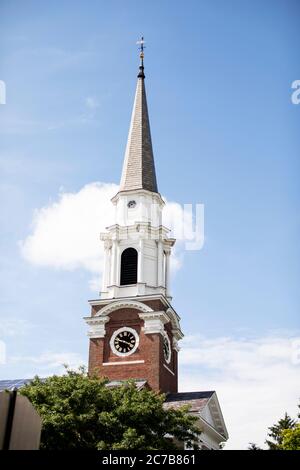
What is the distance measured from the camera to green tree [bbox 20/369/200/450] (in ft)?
82.6

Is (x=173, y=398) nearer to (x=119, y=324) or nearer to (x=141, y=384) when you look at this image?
(x=141, y=384)

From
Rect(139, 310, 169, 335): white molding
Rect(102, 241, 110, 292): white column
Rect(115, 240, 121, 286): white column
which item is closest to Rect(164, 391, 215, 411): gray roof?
Rect(139, 310, 169, 335): white molding

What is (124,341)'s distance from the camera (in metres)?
40.9

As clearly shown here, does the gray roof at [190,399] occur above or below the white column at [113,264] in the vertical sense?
below

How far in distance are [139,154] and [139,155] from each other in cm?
11

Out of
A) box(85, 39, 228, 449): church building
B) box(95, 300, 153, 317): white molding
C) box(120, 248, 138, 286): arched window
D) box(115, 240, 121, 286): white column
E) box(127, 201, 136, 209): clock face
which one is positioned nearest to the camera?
box(85, 39, 228, 449): church building

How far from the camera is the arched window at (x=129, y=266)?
4359cm

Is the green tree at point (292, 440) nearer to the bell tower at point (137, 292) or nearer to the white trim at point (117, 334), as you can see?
the bell tower at point (137, 292)

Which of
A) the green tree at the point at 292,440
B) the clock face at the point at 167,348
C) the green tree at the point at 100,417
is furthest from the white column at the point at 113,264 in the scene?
the green tree at the point at 292,440

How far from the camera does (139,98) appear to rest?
2104 inches

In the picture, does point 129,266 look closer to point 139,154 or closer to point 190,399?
point 139,154

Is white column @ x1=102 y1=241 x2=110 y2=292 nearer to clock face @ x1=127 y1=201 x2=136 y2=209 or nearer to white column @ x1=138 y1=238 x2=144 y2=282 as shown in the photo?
white column @ x1=138 y1=238 x2=144 y2=282
